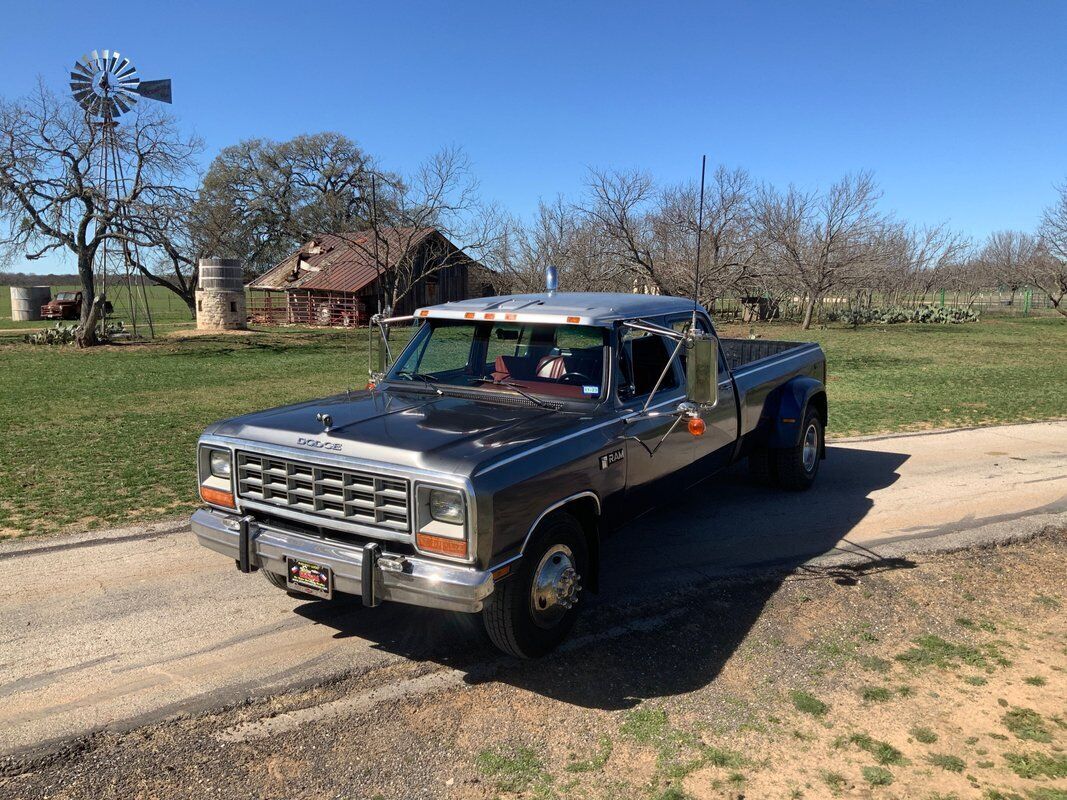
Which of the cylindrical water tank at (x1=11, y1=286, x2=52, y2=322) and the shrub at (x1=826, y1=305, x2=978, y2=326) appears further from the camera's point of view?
the cylindrical water tank at (x1=11, y1=286, x2=52, y2=322)

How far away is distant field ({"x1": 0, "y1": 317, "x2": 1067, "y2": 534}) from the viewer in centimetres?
752

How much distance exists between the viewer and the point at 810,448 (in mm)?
7699

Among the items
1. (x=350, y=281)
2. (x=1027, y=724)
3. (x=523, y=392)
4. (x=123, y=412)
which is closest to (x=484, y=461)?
(x=523, y=392)

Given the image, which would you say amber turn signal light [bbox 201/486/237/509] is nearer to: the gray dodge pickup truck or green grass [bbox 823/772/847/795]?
the gray dodge pickup truck

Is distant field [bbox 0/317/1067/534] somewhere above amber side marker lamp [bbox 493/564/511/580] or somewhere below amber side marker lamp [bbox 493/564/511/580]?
below

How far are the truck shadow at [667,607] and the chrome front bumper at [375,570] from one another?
75 cm

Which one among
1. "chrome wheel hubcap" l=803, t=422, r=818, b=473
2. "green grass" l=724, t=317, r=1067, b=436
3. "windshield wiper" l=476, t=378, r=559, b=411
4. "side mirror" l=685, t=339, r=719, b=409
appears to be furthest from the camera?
"green grass" l=724, t=317, r=1067, b=436

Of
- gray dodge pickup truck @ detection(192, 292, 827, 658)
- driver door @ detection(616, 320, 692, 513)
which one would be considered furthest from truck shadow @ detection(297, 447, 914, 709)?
driver door @ detection(616, 320, 692, 513)

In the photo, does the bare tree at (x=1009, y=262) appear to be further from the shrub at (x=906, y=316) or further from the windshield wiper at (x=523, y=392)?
the windshield wiper at (x=523, y=392)

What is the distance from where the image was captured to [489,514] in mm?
3576

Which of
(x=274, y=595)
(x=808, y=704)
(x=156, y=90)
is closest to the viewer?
(x=808, y=704)

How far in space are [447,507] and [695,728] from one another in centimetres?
153

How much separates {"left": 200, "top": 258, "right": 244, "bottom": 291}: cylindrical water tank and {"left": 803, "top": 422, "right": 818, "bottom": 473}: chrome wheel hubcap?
3101cm

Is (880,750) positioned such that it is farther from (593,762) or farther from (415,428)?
(415,428)
